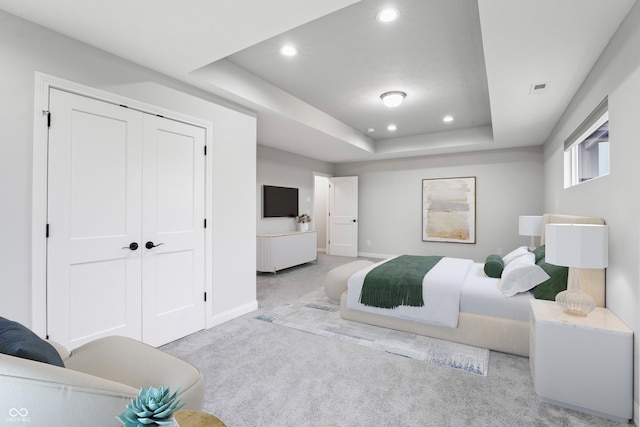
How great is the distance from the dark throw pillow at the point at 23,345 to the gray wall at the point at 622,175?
9.16ft

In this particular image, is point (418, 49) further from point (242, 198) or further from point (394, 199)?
point (394, 199)

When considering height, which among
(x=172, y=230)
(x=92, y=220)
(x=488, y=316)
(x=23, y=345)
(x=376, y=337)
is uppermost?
(x=92, y=220)

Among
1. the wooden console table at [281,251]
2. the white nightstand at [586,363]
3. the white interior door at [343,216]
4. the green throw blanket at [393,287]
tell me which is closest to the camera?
the white nightstand at [586,363]

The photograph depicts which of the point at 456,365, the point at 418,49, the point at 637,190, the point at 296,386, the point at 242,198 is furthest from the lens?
the point at 242,198

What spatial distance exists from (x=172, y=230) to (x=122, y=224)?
1.44 ft

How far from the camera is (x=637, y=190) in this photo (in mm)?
1732

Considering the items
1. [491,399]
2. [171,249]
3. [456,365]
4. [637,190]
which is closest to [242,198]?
[171,249]

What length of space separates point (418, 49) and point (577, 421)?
9.83 ft

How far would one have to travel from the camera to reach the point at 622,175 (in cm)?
195

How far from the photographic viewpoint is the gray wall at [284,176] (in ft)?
19.4

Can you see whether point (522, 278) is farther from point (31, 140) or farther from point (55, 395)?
point (31, 140)

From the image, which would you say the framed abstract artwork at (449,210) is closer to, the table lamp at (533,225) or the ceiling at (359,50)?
the ceiling at (359,50)

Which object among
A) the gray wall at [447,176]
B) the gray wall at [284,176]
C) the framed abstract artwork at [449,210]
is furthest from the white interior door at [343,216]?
the framed abstract artwork at [449,210]

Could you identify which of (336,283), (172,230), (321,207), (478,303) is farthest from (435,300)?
(321,207)
